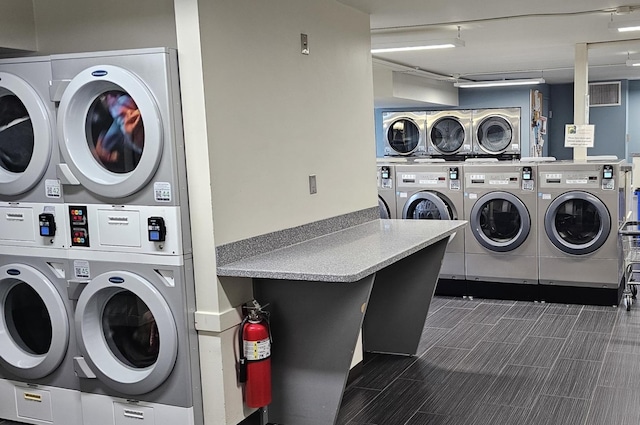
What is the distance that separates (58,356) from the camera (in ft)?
11.8

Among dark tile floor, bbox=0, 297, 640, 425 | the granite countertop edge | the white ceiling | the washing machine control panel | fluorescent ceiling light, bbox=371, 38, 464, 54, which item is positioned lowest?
dark tile floor, bbox=0, 297, 640, 425

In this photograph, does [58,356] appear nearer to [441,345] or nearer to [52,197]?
[52,197]

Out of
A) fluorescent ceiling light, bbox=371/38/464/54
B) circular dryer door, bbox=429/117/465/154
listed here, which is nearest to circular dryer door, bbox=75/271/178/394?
fluorescent ceiling light, bbox=371/38/464/54

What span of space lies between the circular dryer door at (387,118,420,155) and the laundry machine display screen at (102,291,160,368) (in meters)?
8.12

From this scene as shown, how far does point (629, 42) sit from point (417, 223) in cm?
388

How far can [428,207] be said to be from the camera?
6.64 m

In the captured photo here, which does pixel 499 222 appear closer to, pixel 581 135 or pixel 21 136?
pixel 581 135

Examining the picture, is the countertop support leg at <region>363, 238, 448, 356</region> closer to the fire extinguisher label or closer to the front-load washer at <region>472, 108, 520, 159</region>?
the fire extinguisher label

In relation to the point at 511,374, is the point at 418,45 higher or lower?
higher

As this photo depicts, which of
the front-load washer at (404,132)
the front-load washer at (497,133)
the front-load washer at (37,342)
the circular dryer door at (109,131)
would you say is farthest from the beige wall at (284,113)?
the front-load washer at (497,133)

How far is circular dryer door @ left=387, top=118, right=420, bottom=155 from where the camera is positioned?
36.6 feet

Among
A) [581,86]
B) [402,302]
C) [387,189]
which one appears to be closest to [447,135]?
[581,86]

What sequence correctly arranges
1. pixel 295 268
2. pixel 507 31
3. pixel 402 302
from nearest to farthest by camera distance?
pixel 295 268, pixel 402 302, pixel 507 31

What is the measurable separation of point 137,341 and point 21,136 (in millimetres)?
1251
